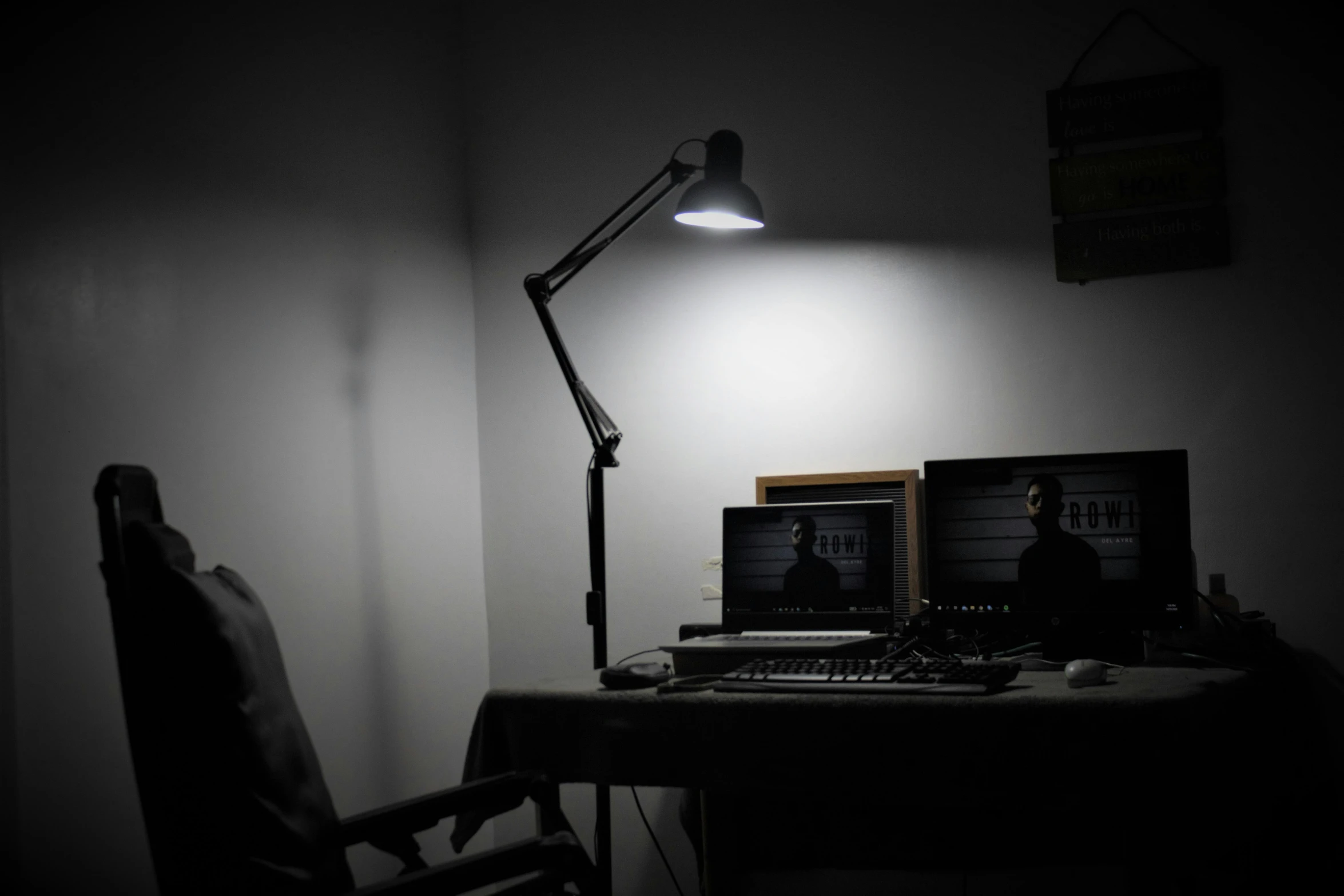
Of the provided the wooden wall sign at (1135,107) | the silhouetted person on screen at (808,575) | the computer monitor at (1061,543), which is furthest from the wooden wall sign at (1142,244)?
the silhouetted person on screen at (808,575)

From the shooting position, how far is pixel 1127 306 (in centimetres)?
249

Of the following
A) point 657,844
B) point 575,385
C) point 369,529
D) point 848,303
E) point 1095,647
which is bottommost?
point 657,844

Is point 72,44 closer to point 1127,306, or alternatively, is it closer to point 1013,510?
point 1013,510

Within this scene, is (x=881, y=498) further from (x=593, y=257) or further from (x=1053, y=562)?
(x=593, y=257)

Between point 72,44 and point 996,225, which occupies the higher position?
point 72,44

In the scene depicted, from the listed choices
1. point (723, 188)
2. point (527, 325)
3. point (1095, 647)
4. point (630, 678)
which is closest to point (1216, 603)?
point (1095, 647)

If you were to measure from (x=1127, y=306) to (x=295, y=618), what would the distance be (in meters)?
1.92

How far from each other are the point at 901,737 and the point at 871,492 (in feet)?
3.38

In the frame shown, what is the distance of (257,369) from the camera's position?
227cm

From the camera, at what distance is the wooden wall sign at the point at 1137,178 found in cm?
241

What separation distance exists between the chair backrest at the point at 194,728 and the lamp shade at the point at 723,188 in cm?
142

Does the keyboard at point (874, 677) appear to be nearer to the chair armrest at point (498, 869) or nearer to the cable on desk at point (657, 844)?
the chair armrest at point (498, 869)

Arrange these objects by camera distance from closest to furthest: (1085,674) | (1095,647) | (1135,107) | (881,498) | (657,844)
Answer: (1085,674)
(1095,647)
(1135,107)
(881,498)
(657,844)

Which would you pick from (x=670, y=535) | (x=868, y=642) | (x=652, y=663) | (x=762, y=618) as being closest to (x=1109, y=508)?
(x=868, y=642)
